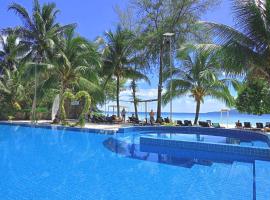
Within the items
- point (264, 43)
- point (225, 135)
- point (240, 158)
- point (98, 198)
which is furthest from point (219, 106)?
point (98, 198)

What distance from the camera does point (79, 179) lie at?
24.1 feet

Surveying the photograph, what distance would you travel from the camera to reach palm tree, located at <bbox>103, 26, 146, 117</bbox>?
2403 cm

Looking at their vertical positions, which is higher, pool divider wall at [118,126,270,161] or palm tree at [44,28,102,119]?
palm tree at [44,28,102,119]

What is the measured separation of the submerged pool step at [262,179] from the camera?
602 cm

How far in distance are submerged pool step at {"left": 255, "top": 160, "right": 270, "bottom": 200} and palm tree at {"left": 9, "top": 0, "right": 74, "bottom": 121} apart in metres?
16.3

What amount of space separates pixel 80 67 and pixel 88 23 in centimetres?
733

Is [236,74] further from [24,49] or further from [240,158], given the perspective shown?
[24,49]

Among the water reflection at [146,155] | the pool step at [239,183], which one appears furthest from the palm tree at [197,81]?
the pool step at [239,183]

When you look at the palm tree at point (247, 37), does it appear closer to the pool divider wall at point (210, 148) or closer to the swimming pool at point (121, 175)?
the pool divider wall at point (210, 148)

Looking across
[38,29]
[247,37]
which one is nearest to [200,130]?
[247,37]

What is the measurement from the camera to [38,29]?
2266cm

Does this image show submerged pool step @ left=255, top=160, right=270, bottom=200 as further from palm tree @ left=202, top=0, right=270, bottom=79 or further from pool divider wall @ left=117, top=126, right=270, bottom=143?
pool divider wall @ left=117, top=126, right=270, bottom=143

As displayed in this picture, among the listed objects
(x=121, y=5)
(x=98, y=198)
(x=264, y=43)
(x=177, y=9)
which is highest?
(x=121, y=5)

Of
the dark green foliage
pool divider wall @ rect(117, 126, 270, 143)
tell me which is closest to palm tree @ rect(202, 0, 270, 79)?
pool divider wall @ rect(117, 126, 270, 143)
